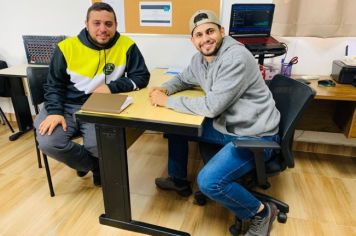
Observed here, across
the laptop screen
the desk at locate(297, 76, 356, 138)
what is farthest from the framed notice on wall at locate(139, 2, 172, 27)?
the desk at locate(297, 76, 356, 138)

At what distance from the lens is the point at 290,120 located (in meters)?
1.37

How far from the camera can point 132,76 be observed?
178cm

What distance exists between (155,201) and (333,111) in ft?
4.91

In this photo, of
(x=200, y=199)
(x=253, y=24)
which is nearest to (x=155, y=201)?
(x=200, y=199)

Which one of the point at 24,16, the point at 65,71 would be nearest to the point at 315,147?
the point at 65,71

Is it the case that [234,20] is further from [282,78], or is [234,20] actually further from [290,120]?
[290,120]

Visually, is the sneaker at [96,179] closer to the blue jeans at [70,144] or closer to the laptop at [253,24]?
the blue jeans at [70,144]

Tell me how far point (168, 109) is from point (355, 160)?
1.79 meters

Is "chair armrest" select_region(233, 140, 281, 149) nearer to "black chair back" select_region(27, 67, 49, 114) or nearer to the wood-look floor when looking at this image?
the wood-look floor

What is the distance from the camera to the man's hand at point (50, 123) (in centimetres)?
165

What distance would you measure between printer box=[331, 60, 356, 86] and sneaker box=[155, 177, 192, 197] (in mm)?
1267

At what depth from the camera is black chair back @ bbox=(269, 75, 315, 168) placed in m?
1.31

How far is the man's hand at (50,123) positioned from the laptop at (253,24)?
1.27 m

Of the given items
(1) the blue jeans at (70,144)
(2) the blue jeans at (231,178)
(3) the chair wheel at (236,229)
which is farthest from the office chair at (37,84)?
(3) the chair wheel at (236,229)
